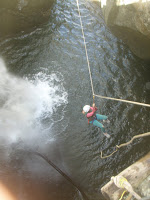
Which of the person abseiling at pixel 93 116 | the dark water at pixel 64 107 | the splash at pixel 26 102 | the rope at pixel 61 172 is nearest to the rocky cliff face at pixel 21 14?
the dark water at pixel 64 107

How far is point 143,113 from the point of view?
6.67 meters

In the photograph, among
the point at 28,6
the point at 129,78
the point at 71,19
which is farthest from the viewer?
the point at 71,19

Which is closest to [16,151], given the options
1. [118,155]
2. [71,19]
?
[118,155]

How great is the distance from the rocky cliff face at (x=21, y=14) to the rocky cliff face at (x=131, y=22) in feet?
11.5

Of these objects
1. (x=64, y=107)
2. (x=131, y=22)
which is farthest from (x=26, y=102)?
(x=131, y=22)

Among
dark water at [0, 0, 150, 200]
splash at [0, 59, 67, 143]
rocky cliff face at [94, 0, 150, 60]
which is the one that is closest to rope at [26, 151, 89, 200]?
dark water at [0, 0, 150, 200]

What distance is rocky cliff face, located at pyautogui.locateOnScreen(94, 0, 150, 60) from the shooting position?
6211mm

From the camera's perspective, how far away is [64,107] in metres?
6.79

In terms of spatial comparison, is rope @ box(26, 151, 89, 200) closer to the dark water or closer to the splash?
the dark water

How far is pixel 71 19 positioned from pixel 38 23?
1876mm

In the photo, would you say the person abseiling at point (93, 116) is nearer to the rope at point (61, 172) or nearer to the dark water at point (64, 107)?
the dark water at point (64, 107)

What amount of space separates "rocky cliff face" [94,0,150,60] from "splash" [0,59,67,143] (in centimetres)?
394

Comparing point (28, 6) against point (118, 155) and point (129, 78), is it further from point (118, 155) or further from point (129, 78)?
point (118, 155)

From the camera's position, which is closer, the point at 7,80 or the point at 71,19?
the point at 7,80
